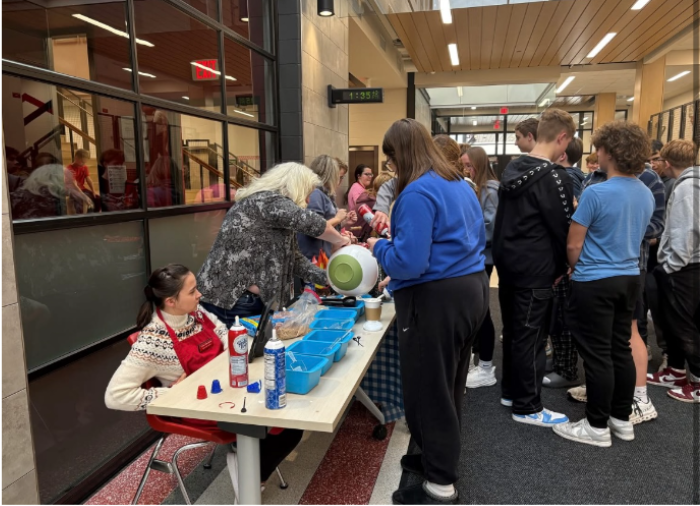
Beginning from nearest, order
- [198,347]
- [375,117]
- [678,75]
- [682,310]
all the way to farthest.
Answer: [198,347] → [682,310] → [678,75] → [375,117]

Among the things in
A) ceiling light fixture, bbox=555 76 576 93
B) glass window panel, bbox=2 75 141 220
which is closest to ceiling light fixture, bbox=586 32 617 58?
ceiling light fixture, bbox=555 76 576 93

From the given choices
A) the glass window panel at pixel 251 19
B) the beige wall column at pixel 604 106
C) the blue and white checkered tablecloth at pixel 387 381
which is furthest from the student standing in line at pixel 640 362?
the beige wall column at pixel 604 106

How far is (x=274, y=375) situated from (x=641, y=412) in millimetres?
2387

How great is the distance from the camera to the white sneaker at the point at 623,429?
98.7 inches

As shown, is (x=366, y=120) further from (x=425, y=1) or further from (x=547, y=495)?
(x=547, y=495)

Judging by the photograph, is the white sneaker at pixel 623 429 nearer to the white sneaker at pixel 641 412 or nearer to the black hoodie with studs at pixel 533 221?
the white sneaker at pixel 641 412

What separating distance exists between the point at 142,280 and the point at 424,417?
1745 mm

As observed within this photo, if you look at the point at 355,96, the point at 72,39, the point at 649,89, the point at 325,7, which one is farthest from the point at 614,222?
the point at 649,89

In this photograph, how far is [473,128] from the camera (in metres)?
14.7

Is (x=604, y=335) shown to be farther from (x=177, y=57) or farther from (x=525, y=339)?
(x=177, y=57)

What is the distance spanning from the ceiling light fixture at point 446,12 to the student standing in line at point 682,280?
392 cm

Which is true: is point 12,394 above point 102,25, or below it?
below

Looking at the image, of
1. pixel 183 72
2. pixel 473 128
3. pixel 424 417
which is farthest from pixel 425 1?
pixel 473 128

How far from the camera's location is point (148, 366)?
175cm
